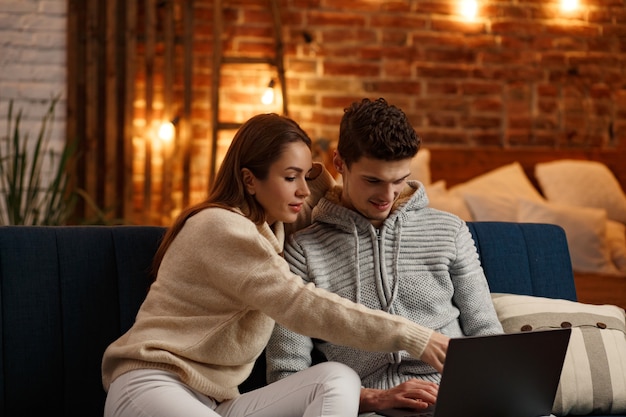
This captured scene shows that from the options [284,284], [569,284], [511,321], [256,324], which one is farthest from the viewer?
[569,284]

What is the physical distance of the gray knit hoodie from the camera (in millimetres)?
2193

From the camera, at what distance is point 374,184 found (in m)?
2.19

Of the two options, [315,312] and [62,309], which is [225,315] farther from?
[62,309]

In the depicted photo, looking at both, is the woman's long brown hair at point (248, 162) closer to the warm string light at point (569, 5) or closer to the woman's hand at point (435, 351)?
the woman's hand at point (435, 351)

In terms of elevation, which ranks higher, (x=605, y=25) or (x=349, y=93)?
(x=605, y=25)

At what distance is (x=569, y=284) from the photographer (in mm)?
2674

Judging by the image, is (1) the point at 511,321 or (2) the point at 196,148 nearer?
(1) the point at 511,321

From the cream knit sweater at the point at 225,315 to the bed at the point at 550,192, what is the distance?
232cm

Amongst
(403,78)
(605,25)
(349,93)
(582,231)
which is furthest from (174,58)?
(605,25)

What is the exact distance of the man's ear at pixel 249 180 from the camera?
2104 mm

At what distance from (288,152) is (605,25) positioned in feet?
13.9

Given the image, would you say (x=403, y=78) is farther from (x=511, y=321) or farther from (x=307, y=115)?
(x=511, y=321)

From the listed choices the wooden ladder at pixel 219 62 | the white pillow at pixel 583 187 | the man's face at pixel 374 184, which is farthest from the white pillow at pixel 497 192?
the man's face at pixel 374 184

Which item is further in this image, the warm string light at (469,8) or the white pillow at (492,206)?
the warm string light at (469,8)
